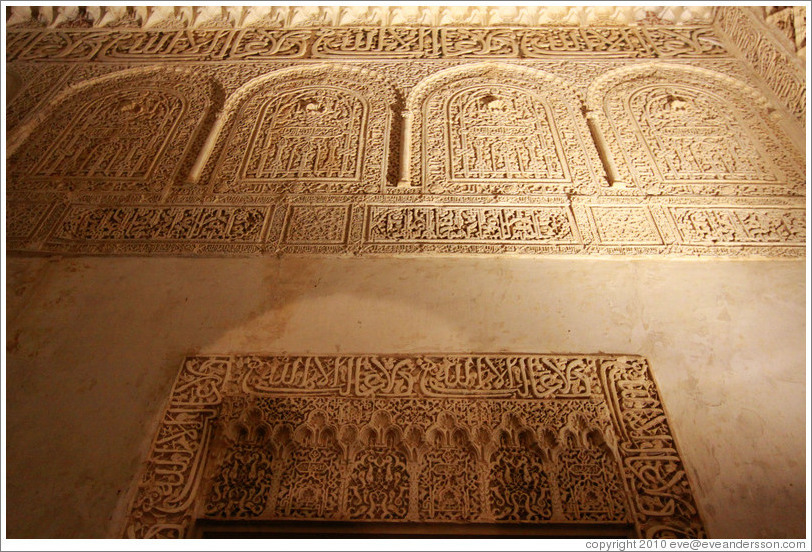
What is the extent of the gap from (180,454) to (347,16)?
145 inches

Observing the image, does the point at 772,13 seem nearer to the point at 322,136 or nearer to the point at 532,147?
the point at 532,147

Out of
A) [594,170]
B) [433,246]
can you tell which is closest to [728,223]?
[594,170]

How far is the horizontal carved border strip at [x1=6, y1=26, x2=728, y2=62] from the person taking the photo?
4.39m

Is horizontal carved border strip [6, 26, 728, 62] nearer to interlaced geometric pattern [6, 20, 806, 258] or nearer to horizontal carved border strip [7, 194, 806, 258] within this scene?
interlaced geometric pattern [6, 20, 806, 258]

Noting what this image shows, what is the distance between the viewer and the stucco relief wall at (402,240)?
227 centimetres

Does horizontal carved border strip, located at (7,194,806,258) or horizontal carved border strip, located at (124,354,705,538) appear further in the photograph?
horizontal carved border strip, located at (7,194,806,258)

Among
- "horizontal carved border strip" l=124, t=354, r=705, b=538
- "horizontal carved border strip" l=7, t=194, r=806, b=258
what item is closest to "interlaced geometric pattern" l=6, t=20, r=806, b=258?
"horizontal carved border strip" l=7, t=194, r=806, b=258

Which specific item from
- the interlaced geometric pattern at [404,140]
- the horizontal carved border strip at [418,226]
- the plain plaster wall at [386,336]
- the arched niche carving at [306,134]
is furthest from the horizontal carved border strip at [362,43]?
the plain plaster wall at [386,336]

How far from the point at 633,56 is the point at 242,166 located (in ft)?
9.78

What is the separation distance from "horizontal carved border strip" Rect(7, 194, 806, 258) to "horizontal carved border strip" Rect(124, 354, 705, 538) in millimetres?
694

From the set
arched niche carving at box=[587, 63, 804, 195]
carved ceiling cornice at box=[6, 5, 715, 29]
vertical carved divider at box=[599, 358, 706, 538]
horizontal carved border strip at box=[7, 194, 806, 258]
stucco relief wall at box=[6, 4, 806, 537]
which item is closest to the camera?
vertical carved divider at box=[599, 358, 706, 538]

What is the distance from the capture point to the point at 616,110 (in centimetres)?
390

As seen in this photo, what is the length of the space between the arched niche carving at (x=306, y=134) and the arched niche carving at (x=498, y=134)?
0.27 m

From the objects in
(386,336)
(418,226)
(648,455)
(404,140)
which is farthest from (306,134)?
(648,455)
